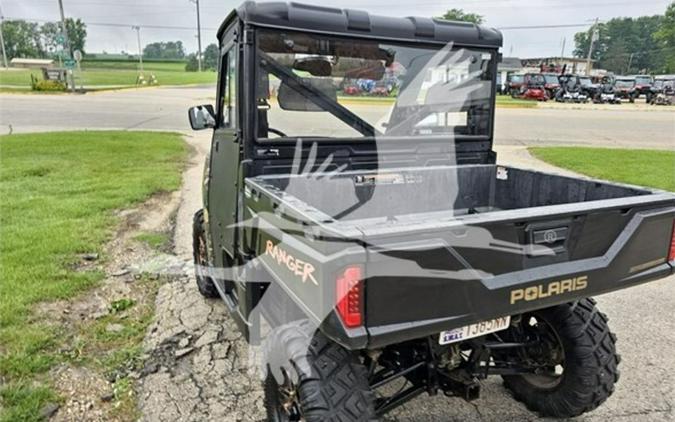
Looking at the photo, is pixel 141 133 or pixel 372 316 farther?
pixel 141 133

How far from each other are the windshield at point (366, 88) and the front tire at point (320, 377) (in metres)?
1.32

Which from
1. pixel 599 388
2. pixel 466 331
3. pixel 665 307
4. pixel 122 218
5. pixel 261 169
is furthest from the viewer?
pixel 122 218

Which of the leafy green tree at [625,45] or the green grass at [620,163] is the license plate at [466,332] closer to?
the green grass at [620,163]

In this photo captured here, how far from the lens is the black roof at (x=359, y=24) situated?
2760 millimetres

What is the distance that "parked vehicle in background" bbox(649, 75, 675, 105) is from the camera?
114ft

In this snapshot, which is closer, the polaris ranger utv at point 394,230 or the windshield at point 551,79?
the polaris ranger utv at point 394,230

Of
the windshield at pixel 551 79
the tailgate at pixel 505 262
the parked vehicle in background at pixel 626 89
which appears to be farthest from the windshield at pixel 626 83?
the tailgate at pixel 505 262

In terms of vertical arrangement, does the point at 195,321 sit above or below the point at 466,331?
below

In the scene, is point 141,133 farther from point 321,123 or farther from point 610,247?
point 610,247

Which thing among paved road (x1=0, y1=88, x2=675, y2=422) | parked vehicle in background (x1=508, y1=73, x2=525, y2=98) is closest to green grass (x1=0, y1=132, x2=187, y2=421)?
paved road (x1=0, y1=88, x2=675, y2=422)

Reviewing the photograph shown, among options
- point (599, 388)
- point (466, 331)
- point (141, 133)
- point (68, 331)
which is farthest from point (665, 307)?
point (141, 133)

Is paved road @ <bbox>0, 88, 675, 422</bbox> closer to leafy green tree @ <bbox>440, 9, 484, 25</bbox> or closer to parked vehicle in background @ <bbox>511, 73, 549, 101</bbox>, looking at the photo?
parked vehicle in background @ <bbox>511, 73, 549, 101</bbox>

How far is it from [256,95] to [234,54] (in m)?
0.36

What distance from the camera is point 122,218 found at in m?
6.79
